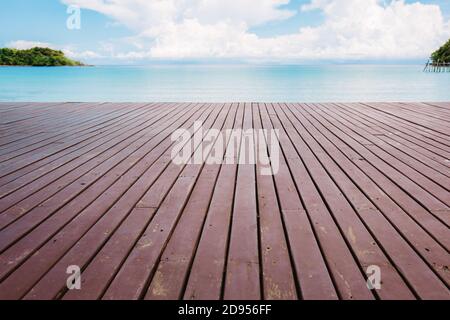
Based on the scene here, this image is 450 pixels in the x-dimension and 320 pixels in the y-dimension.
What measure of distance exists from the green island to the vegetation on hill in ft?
248

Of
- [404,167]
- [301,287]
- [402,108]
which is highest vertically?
[402,108]

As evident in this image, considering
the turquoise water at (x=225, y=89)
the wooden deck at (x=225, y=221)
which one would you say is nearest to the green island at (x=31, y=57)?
the turquoise water at (x=225, y=89)

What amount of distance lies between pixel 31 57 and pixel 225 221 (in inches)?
3061

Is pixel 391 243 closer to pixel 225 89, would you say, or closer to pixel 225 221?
pixel 225 221

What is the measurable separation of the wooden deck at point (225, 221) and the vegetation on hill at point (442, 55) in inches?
2275

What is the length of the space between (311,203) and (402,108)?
4.99 metres

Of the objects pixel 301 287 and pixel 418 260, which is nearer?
pixel 301 287

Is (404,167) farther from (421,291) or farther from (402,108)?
(402,108)

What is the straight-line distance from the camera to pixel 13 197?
1933 millimetres

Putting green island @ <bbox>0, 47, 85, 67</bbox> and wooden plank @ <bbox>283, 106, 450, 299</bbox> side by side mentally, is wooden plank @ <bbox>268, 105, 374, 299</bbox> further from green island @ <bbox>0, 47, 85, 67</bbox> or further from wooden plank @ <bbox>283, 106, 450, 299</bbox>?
green island @ <bbox>0, 47, 85, 67</bbox>

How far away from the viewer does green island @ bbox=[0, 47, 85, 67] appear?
62.4 metres

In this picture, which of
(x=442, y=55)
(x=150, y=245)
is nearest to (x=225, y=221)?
(x=150, y=245)

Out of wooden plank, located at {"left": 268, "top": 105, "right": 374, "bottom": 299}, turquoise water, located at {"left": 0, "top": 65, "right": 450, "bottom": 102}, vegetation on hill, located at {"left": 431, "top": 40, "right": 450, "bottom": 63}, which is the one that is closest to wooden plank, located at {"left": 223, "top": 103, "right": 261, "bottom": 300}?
wooden plank, located at {"left": 268, "top": 105, "right": 374, "bottom": 299}

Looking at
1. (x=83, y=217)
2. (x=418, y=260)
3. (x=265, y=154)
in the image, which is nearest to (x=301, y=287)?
(x=418, y=260)
